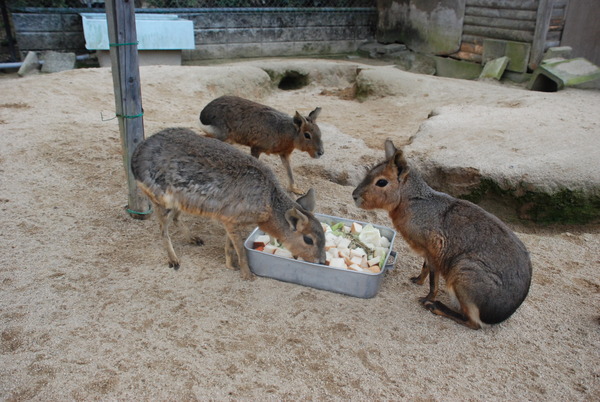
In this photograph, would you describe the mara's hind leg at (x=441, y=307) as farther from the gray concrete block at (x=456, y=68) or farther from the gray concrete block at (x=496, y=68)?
the gray concrete block at (x=456, y=68)

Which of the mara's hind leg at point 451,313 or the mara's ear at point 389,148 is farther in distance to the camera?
the mara's ear at point 389,148

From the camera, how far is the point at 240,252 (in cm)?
403

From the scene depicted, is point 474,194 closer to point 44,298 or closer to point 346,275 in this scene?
point 346,275

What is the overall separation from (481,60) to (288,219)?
965cm

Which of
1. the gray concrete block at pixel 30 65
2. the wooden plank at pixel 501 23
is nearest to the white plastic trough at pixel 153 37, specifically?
the gray concrete block at pixel 30 65

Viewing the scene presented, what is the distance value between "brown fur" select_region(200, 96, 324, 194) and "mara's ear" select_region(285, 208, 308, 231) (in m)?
2.02

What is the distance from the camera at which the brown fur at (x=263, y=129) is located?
5.97 meters

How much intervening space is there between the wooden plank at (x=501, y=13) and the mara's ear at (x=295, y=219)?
30.2 feet

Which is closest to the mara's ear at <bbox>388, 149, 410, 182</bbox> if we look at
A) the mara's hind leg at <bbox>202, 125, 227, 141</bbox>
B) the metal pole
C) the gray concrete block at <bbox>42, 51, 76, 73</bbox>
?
the mara's hind leg at <bbox>202, 125, 227, 141</bbox>

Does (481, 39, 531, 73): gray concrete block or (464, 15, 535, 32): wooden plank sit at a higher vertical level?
(464, 15, 535, 32): wooden plank

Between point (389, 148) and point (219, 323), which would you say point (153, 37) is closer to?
point (389, 148)

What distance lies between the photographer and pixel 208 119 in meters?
6.11

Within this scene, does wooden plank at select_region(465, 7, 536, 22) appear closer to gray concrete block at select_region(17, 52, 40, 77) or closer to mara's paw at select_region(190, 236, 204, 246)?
mara's paw at select_region(190, 236, 204, 246)

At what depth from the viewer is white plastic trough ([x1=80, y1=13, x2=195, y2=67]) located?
34.7 ft
